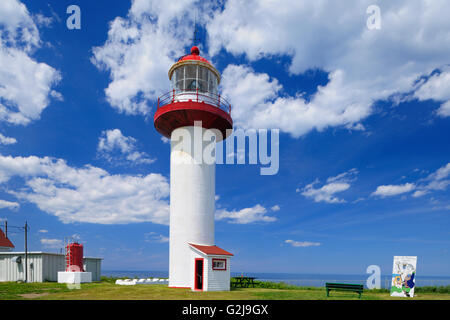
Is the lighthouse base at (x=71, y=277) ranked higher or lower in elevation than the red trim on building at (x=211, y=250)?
lower

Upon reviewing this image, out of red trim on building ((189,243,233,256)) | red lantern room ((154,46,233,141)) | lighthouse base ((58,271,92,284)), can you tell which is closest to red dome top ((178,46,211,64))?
red lantern room ((154,46,233,141))

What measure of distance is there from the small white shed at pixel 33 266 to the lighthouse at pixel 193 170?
13925 millimetres

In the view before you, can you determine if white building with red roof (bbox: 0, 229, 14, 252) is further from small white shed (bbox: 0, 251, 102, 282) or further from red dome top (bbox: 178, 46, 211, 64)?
red dome top (bbox: 178, 46, 211, 64)

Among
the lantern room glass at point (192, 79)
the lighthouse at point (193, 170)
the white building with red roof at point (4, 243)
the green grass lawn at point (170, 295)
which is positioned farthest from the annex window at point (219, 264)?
the white building with red roof at point (4, 243)

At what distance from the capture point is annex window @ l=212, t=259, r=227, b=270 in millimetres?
19348

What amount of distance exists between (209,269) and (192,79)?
13353 millimetres

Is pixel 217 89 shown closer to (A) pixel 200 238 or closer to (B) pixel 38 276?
(A) pixel 200 238

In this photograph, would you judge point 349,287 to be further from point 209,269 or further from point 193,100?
point 193,100

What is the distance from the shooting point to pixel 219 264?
19.6m

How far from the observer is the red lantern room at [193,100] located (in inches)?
848

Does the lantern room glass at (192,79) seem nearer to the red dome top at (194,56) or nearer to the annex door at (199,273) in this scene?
the red dome top at (194,56)

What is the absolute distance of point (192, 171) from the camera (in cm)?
2162

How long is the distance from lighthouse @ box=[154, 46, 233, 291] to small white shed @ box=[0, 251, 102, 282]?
13925mm
